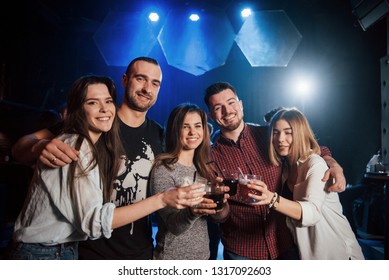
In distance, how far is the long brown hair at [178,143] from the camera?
1.45 meters

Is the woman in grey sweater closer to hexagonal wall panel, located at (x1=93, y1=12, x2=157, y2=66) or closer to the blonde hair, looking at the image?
the blonde hair

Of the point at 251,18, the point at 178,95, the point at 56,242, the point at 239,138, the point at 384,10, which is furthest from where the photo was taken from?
the point at 178,95

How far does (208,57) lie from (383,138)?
187cm

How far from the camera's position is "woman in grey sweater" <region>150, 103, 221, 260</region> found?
1300 millimetres

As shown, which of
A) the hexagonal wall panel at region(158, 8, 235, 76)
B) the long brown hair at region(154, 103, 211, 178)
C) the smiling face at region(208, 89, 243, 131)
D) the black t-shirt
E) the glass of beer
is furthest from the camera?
the hexagonal wall panel at region(158, 8, 235, 76)

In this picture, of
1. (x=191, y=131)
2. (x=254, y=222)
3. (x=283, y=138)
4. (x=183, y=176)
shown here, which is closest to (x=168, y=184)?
(x=183, y=176)

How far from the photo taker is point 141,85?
5.07 ft

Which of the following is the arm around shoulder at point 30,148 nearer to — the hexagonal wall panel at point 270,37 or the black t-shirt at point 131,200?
the black t-shirt at point 131,200

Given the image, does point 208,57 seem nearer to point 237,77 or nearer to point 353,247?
point 237,77

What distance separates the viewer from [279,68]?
2.67m

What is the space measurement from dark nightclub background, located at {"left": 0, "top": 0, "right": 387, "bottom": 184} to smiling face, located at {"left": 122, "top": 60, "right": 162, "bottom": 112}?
759 millimetres

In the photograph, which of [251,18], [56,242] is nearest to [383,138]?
[251,18]

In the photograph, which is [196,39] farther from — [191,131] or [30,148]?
[30,148]

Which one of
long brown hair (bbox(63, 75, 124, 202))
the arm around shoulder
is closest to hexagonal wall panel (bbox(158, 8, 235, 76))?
long brown hair (bbox(63, 75, 124, 202))
